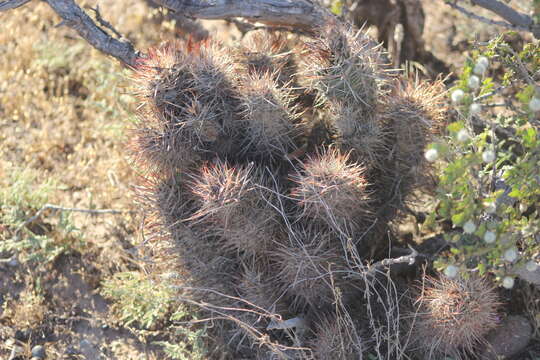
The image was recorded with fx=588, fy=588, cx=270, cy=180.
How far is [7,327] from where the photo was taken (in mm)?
3316

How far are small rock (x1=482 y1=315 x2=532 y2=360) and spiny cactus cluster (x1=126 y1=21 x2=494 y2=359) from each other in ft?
2.04

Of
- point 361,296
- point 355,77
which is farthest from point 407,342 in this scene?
point 355,77

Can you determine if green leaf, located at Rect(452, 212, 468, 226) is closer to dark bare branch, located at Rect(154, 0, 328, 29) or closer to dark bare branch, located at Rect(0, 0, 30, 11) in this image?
dark bare branch, located at Rect(154, 0, 328, 29)

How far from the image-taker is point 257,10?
3305 millimetres

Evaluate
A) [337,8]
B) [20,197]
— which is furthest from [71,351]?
[337,8]

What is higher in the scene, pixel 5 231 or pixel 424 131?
pixel 424 131

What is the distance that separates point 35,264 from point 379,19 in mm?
2930

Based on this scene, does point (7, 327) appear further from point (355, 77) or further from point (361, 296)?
point (355, 77)

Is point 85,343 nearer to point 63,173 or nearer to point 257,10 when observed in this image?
point 63,173

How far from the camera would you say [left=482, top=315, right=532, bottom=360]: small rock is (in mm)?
2855

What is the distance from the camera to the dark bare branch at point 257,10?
10.7ft

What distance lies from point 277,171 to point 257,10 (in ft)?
3.51

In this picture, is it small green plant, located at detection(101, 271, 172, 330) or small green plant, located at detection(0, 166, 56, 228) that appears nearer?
small green plant, located at detection(101, 271, 172, 330)

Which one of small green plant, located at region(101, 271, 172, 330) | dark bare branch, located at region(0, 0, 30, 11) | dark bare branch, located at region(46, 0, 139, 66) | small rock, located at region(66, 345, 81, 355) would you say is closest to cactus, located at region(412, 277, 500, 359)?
small green plant, located at region(101, 271, 172, 330)
